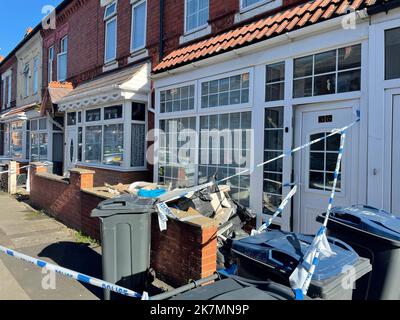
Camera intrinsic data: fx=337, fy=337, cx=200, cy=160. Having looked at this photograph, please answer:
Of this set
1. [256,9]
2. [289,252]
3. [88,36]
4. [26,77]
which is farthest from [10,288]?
→ [26,77]

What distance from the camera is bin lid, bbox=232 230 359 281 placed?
7.52 ft

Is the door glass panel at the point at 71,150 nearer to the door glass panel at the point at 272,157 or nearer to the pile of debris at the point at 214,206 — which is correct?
the pile of debris at the point at 214,206

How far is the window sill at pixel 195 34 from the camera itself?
735 centimetres

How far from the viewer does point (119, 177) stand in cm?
Answer: 910

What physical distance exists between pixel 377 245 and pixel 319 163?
231 centimetres

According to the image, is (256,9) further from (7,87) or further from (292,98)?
(7,87)

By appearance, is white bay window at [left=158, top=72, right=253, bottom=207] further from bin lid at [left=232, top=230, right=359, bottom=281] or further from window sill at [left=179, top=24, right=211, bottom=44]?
bin lid at [left=232, top=230, right=359, bottom=281]

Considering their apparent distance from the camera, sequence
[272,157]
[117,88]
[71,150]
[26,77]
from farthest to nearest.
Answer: [26,77]
[71,150]
[117,88]
[272,157]

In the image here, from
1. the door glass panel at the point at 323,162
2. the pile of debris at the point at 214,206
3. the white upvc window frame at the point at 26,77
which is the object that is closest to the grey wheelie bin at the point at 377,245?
the door glass panel at the point at 323,162

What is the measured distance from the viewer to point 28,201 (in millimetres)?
10062

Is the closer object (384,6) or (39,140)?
(384,6)

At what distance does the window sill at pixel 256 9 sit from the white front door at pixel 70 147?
24.2 ft
